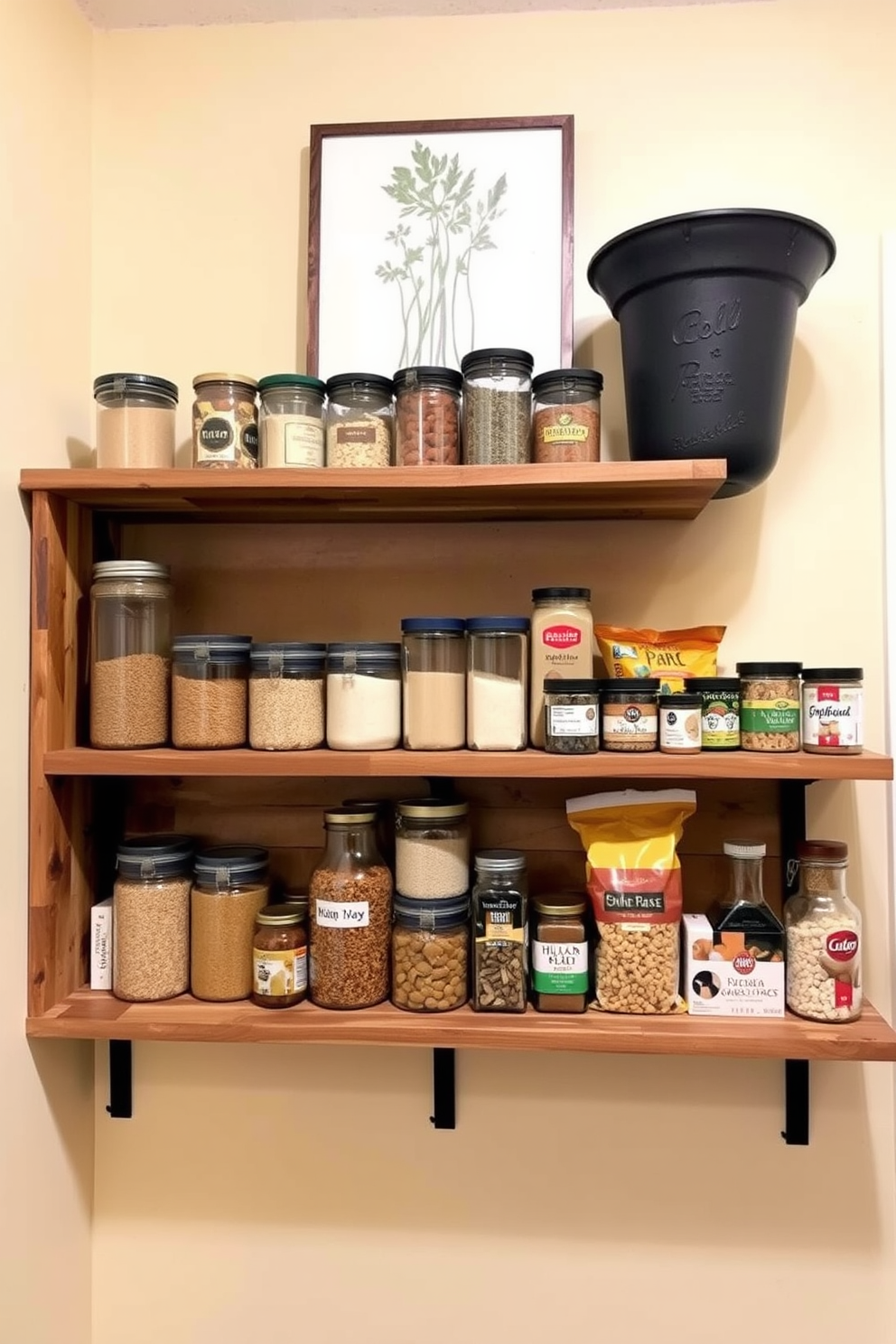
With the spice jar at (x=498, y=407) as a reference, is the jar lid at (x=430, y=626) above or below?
below

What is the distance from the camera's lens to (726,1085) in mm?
1209

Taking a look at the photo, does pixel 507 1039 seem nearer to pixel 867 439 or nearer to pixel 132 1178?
pixel 132 1178

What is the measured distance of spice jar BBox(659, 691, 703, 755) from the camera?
102cm

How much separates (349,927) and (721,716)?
53 cm

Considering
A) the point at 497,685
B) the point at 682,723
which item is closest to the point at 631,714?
the point at 682,723

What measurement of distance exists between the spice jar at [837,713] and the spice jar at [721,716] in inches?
3.5

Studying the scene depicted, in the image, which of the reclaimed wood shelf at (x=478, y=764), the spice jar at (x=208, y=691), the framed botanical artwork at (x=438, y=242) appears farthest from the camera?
the framed botanical artwork at (x=438, y=242)

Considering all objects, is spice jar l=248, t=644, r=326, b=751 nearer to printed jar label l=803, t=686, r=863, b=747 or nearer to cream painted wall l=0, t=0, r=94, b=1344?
cream painted wall l=0, t=0, r=94, b=1344

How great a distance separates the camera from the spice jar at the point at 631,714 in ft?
3.37

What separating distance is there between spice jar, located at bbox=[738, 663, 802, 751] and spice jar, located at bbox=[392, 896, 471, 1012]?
43 centimetres

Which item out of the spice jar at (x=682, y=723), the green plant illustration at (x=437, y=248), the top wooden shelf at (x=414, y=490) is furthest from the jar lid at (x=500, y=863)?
the green plant illustration at (x=437, y=248)

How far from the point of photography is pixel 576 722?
1.02 metres

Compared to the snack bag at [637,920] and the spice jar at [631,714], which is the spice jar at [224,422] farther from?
the snack bag at [637,920]

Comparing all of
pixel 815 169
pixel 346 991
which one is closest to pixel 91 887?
pixel 346 991
